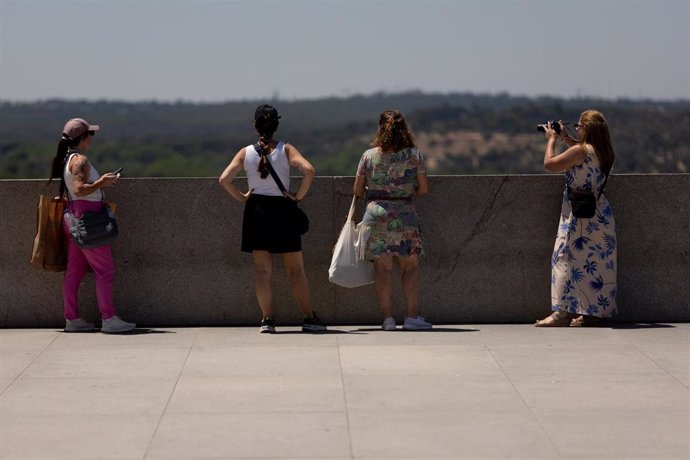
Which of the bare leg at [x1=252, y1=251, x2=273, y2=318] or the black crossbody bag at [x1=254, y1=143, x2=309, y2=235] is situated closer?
the black crossbody bag at [x1=254, y1=143, x2=309, y2=235]

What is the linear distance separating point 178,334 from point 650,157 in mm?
123433

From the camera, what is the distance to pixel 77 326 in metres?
11.0

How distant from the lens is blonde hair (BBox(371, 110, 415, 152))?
10539 millimetres

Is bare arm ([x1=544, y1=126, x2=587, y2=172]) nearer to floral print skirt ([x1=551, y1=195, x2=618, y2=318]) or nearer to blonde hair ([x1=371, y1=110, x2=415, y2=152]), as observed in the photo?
floral print skirt ([x1=551, y1=195, x2=618, y2=318])

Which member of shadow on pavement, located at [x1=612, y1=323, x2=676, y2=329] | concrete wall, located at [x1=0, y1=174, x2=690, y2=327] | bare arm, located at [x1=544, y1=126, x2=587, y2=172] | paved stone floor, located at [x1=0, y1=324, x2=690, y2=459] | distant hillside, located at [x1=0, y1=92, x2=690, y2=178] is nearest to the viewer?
paved stone floor, located at [x1=0, y1=324, x2=690, y2=459]

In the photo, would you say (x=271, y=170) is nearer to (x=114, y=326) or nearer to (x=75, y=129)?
(x=75, y=129)

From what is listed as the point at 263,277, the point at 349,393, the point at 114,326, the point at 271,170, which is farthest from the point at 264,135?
the point at 349,393

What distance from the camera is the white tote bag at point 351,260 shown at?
35.2ft

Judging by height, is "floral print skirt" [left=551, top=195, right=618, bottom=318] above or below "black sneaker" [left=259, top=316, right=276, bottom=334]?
A: above

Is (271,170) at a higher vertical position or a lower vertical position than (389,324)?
higher

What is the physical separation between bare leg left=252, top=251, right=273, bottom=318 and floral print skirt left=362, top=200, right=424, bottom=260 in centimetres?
75

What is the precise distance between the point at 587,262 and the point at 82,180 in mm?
3894

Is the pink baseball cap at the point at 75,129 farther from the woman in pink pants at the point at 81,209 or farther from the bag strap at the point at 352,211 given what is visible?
the bag strap at the point at 352,211

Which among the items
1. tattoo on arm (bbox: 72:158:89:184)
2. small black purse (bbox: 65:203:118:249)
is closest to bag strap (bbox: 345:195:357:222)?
small black purse (bbox: 65:203:118:249)
